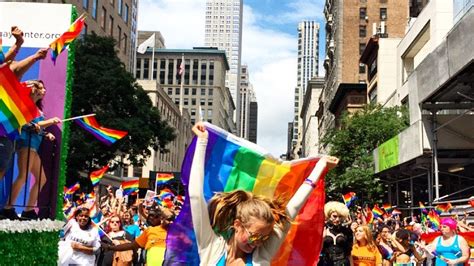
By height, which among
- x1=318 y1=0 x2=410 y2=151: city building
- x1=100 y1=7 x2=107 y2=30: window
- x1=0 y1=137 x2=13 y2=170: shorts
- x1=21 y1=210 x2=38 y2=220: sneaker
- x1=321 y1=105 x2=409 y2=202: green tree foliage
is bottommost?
x1=21 y1=210 x2=38 y2=220: sneaker

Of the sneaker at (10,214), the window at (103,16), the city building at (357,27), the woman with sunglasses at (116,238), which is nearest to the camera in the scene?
the sneaker at (10,214)

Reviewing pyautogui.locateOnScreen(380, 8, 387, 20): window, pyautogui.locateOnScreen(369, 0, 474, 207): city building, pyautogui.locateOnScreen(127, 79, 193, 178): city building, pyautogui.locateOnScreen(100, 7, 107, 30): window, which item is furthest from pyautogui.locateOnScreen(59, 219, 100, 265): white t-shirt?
pyautogui.locateOnScreen(380, 8, 387, 20): window

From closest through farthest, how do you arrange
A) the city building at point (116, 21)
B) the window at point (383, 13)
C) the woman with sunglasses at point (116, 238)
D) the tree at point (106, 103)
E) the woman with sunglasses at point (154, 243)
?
the woman with sunglasses at point (154, 243), the woman with sunglasses at point (116, 238), the tree at point (106, 103), the city building at point (116, 21), the window at point (383, 13)

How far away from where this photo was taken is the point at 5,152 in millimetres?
5148

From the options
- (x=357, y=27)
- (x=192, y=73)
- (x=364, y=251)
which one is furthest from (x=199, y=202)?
(x=192, y=73)

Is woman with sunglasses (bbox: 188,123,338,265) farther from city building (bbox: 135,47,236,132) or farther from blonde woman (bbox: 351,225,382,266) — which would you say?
city building (bbox: 135,47,236,132)

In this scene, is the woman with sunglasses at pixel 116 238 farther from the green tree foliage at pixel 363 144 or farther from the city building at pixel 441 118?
the green tree foliage at pixel 363 144

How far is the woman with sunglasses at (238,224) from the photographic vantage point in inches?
137

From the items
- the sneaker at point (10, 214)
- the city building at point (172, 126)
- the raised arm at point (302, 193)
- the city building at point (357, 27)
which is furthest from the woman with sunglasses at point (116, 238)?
the city building at point (357, 27)

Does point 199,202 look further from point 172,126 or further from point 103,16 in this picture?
point 172,126

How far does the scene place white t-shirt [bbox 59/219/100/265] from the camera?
8.16 meters

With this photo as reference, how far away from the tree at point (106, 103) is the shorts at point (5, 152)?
27.3 m

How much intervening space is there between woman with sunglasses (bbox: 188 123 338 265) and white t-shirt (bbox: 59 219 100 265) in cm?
468

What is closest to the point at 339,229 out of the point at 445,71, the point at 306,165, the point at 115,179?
the point at 306,165
